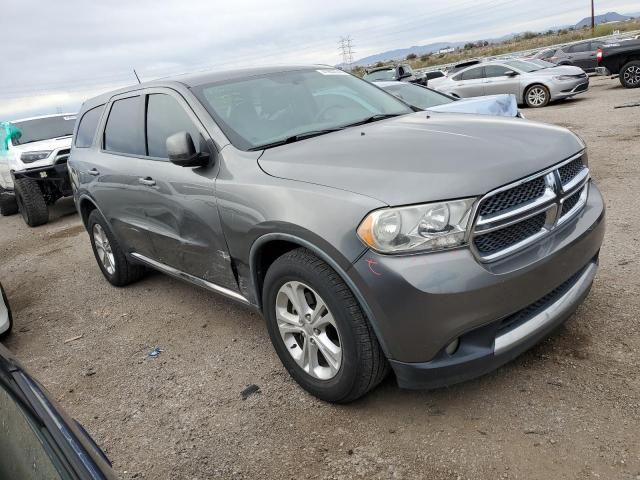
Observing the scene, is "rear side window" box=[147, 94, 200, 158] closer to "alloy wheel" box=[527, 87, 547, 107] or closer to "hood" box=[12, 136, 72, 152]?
"hood" box=[12, 136, 72, 152]

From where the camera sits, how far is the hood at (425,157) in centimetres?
233

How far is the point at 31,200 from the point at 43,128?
1987mm

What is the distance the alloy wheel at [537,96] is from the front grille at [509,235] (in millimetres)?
13680

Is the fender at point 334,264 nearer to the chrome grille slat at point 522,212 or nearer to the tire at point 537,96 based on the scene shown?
the chrome grille slat at point 522,212

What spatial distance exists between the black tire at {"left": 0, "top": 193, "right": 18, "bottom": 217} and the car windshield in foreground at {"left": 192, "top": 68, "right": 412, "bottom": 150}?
→ 922 cm

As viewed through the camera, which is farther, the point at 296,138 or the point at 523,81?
the point at 523,81

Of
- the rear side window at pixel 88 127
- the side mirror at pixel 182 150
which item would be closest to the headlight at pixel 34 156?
the rear side window at pixel 88 127

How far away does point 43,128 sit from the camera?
10.3 metres

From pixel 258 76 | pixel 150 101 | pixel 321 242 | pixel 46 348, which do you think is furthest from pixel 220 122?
pixel 46 348

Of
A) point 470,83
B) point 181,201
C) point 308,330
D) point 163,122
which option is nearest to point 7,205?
point 163,122

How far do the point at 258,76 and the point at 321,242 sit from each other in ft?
5.85

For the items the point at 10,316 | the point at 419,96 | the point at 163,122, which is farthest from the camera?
the point at 419,96

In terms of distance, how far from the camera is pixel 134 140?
4117 millimetres

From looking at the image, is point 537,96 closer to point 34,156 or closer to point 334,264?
point 34,156
